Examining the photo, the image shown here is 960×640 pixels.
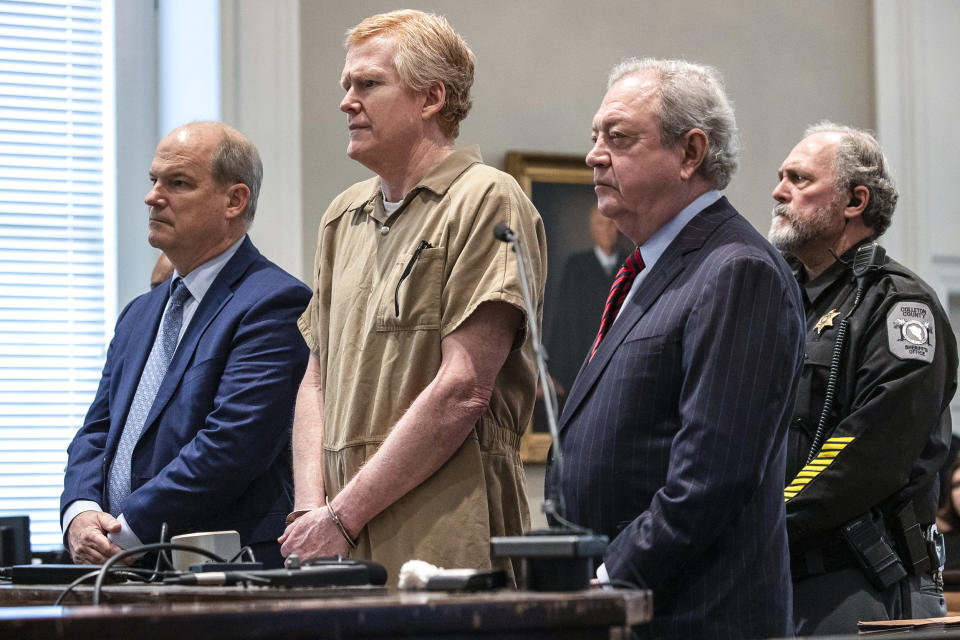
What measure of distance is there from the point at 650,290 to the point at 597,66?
111 inches

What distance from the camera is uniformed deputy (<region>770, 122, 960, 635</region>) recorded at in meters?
2.73

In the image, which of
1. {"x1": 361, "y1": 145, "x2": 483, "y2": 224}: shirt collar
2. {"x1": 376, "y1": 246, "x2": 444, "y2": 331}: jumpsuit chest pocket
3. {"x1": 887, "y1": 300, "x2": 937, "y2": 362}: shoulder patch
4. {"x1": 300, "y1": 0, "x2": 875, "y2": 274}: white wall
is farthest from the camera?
{"x1": 300, "y1": 0, "x2": 875, "y2": 274}: white wall

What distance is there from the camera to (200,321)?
311 centimetres

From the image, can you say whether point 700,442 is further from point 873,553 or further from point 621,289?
point 873,553

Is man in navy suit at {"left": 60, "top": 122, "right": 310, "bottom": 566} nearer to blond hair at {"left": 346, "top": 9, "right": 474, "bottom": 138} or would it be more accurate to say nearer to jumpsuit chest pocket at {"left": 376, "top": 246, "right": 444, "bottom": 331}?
jumpsuit chest pocket at {"left": 376, "top": 246, "right": 444, "bottom": 331}

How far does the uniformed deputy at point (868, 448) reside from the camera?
2.73 m

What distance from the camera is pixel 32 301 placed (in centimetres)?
468

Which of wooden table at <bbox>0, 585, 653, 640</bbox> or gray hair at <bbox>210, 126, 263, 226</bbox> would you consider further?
gray hair at <bbox>210, 126, 263, 226</bbox>

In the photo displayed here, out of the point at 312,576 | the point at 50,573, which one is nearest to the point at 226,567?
the point at 312,576

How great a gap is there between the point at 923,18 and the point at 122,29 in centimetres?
321

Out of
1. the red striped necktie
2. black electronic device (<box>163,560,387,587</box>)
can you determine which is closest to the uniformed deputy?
the red striped necktie

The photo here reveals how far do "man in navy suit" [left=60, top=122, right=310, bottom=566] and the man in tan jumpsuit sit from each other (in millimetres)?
219

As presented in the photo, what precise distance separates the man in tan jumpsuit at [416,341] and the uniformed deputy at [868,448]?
67cm

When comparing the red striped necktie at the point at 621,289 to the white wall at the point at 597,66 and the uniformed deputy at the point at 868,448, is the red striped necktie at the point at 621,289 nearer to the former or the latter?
the uniformed deputy at the point at 868,448
